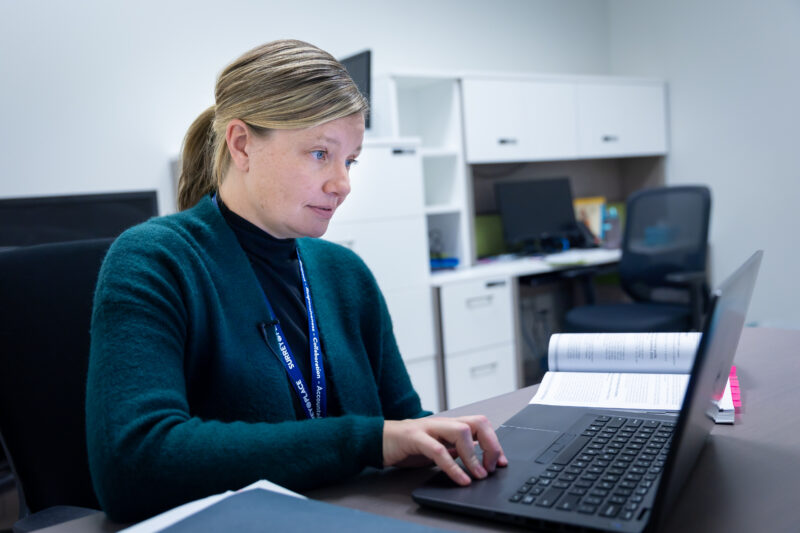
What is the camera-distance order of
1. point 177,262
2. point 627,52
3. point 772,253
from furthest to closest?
point 627,52
point 772,253
point 177,262

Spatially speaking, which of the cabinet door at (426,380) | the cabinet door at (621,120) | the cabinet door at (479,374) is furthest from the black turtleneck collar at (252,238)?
the cabinet door at (621,120)

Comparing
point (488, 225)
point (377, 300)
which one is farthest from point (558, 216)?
point (377, 300)

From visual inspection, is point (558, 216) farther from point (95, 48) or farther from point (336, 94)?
point (336, 94)

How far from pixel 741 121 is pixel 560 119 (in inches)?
42.4

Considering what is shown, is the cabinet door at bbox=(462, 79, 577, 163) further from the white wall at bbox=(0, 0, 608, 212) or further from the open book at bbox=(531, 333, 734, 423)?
the open book at bbox=(531, 333, 734, 423)

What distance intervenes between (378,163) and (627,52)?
2.51 meters

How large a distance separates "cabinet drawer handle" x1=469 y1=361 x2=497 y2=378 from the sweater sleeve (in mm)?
2470

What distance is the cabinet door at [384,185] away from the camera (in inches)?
114

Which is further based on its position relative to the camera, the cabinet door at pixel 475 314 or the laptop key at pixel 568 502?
the cabinet door at pixel 475 314

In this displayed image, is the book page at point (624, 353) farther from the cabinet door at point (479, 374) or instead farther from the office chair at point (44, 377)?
the cabinet door at point (479, 374)

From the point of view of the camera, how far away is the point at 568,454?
79 centimetres

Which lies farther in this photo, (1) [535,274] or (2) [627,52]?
(2) [627,52]

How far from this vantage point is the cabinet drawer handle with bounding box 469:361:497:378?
325 centimetres

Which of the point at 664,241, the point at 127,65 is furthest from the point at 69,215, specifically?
the point at 664,241
